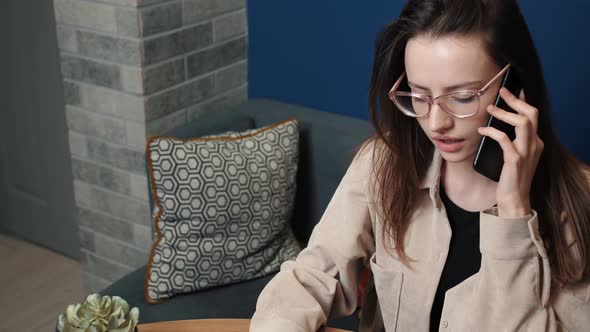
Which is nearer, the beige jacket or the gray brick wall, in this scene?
the beige jacket

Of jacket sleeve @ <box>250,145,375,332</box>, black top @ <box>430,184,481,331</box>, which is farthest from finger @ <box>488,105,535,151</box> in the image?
jacket sleeve @ <box>250,145,375,332</box>

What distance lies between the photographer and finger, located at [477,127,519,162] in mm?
1135

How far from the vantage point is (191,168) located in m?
1.99

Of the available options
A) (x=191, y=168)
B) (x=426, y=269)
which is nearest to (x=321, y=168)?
(x=191, y=168)

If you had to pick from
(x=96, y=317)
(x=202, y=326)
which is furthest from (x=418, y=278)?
(x=96, y=317)

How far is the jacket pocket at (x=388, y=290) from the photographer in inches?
55.6

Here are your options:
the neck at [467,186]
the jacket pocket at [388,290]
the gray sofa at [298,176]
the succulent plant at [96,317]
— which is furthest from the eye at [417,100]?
the gray sofa at [298,176]

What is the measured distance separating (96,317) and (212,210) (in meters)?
0.83

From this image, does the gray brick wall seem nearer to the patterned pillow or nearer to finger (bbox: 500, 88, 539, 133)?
the patterned pillow

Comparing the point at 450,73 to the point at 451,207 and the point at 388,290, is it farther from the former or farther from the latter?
the point at 388,290

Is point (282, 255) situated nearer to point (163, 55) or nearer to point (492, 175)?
point (163, 55)

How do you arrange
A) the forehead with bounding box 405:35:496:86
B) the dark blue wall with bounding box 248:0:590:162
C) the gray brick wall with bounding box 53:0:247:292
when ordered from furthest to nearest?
1. the gray brick wall with bounding box 53:0:247:292
2. the dark blue wall with bounding box 248:0:590:162
3. the forehead with bounding box 405:35:496:86

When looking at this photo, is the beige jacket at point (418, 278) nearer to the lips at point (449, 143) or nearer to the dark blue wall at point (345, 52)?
the lips at point (449, 143)

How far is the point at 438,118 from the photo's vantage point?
1143 millimetres
